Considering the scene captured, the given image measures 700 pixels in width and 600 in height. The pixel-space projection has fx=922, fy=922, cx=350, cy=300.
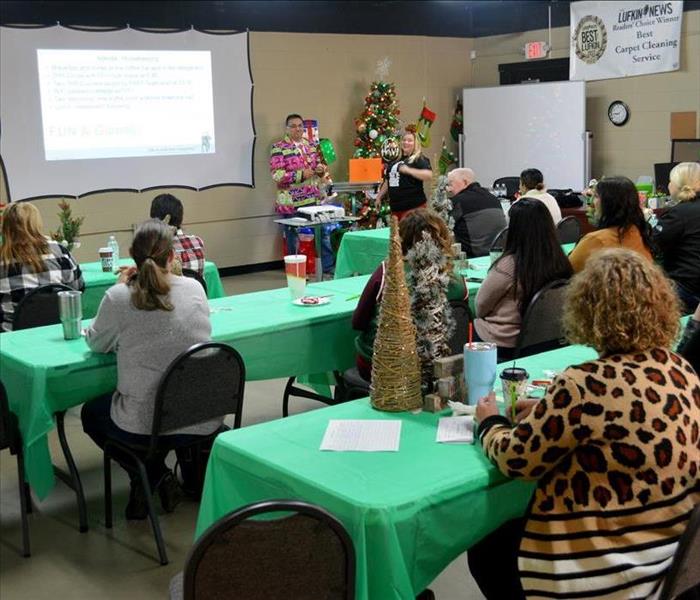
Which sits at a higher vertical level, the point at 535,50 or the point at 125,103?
the point at 535,50

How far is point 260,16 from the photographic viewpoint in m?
9.19

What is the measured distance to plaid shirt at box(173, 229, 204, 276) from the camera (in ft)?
16.5

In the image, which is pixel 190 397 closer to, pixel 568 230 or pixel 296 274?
pixel 296 274

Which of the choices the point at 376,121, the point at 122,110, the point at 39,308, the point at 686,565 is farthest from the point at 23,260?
the point at 376,121

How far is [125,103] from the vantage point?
8.47 metres

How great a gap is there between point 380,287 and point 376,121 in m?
6.33

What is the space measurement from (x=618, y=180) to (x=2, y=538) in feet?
10.4

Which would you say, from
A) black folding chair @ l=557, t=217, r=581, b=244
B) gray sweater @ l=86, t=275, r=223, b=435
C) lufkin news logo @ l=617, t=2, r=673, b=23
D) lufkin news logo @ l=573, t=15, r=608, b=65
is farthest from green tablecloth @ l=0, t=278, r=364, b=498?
lufkin news logo @ l=573, t=15, r=608, b=65

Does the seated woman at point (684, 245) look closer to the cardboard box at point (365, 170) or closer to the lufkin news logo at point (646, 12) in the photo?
→ the lufkin news logo at point (646, 12)

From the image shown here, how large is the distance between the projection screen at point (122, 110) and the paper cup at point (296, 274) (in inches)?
178

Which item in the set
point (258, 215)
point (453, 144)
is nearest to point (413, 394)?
point (258, 215)

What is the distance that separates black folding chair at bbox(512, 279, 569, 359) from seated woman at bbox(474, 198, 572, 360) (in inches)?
2.1

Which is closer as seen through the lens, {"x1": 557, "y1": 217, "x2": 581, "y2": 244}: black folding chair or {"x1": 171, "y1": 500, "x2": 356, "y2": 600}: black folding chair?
{"x1": 171, "y1": 500, "x2": 356, "y2": 600}: black folding chair

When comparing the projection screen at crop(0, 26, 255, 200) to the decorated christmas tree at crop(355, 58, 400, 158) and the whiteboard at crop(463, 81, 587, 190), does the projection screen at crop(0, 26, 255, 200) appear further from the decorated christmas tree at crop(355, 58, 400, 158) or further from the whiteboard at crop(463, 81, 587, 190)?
the whiteboard at crop(463, 81, 587, 190)
